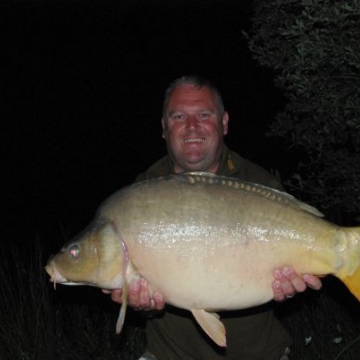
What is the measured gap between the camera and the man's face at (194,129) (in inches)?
99.3

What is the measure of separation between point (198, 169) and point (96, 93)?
2003cm

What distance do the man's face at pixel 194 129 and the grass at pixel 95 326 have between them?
153cm

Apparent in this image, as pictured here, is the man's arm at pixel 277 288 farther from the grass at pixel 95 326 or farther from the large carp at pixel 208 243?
the grass at pixel 95 326

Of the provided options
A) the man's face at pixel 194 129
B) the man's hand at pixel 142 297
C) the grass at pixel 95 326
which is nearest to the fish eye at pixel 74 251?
the man's hand at pixel 142 297

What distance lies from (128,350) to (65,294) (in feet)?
2.57

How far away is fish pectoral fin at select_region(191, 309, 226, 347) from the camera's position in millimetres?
2051

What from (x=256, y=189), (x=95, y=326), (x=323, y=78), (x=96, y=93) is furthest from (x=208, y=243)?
(x=96, y=93)

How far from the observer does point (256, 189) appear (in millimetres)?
2076

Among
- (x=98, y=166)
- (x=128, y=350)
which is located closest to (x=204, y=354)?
(x=128, y=350)

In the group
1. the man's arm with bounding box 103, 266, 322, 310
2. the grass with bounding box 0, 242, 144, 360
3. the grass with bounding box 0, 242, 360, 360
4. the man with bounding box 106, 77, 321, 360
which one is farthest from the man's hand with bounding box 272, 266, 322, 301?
the grass with bounding box 0, 242, 144, 360

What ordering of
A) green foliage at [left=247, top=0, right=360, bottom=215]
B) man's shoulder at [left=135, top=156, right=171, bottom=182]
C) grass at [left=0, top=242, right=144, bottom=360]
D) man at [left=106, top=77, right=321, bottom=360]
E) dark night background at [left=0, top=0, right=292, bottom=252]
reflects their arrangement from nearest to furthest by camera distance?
1. man at [left=106, top=77, right=321, bottom=360]
2. man's shoulder at [left=135, top=156, right=171, bottom=182]
3. green foliage at [left=247, top=0, right=360, bottom=215]
4. grass at [left=0, top=242, right=144, bottom=360]
5. dark night background at [left=0, top=0, right=292, bottom=252]

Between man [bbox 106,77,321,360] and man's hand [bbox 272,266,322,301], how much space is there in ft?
1.28

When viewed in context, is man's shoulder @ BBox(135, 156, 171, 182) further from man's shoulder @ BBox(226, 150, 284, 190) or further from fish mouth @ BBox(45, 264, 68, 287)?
fish mouth @ BBox(45, 264, 68, 287)

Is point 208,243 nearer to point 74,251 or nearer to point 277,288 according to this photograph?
point 277,288
